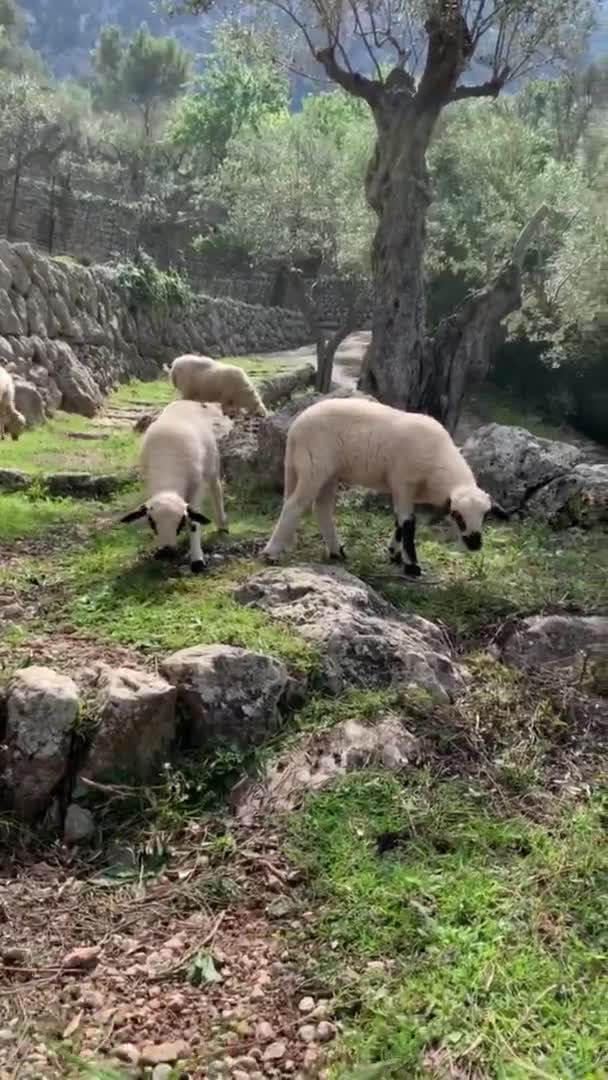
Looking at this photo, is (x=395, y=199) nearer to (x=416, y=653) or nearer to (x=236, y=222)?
(x=416, y=653)

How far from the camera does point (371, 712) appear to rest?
519cm

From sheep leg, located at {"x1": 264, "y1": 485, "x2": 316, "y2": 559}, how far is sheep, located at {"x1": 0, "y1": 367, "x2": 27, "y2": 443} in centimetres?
760

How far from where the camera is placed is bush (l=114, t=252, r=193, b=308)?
2398 cm

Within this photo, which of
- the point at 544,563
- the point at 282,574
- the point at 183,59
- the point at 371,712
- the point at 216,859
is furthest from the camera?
the point at 183,59

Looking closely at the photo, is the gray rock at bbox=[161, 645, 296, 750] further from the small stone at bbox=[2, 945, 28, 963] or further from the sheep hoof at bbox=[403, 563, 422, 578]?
the sheep hoof at bbox=[403, 563, 422, 578]

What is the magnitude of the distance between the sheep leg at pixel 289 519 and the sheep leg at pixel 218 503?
970mm

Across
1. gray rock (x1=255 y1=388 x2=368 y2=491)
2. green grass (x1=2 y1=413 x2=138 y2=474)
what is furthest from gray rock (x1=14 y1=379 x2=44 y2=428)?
gray rock (x1=255 y1=388 x2=368 y2=491)

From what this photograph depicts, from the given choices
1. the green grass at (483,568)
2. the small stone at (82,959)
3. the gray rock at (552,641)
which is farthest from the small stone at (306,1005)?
the green grass at (483,568)

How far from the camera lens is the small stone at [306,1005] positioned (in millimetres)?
3466

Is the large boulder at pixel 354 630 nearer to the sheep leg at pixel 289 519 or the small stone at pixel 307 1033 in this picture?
the sheep leg at pixel 289 519

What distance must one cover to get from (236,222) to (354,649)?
1054 inches

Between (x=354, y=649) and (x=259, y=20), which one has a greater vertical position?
(x=259, y=20)

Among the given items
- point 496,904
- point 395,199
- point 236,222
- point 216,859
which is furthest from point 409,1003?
point 236,222

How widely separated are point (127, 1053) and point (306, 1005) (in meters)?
0.64
